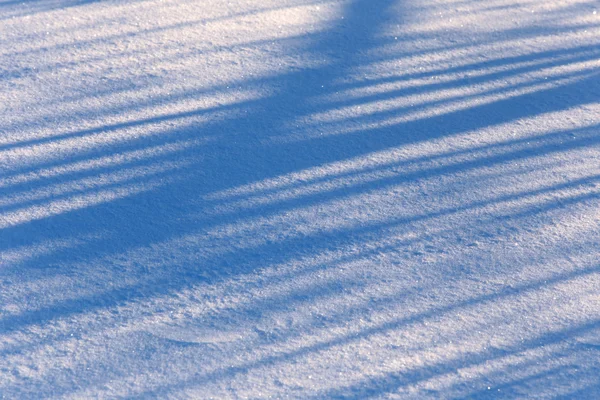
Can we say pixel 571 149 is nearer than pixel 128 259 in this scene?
No

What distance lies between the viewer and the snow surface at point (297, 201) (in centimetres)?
427

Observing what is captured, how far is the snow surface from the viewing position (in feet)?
14.0

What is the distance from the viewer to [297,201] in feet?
17.4

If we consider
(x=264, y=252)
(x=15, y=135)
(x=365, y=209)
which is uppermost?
(x=15, y=135)

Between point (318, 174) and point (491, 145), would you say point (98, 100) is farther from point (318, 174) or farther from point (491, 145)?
point (491, 145)

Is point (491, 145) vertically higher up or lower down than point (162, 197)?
higher up

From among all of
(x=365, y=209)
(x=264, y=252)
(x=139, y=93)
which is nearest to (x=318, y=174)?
(x=365, y=209)

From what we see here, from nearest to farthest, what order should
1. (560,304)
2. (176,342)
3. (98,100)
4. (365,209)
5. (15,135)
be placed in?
1. (176,342)
2. (560,304)
3. (365,209)
4. (15,135)
5. (98,100)

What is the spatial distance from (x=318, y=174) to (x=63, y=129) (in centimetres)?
192

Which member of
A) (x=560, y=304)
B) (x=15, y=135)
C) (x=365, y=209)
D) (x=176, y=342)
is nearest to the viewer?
(x=176, y=342)

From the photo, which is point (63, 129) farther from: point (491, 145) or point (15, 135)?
point (491, 145)

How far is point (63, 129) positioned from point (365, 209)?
7.64 ft

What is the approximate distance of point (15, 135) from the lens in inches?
229

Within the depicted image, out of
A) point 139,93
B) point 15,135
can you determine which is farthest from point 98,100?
point 15,135
